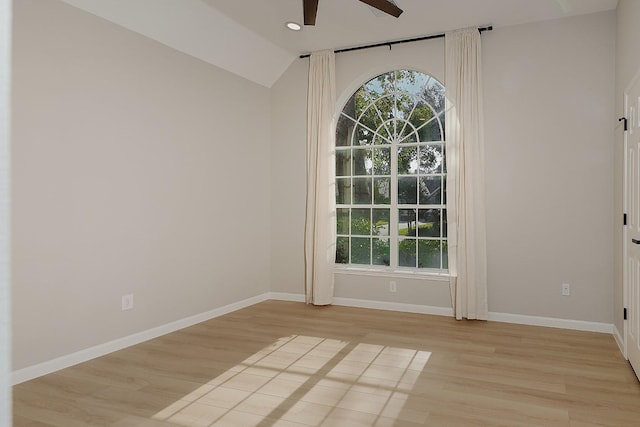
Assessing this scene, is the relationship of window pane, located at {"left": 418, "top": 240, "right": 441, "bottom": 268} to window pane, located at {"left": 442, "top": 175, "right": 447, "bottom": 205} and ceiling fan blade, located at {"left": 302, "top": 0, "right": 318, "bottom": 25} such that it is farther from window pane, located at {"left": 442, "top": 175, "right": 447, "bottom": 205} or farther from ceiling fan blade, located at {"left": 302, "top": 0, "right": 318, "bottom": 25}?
ceiling fan blade, located at {"left": 302, "top": 0, "right": 318, "bottom": 25}

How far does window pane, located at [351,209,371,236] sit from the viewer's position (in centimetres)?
578

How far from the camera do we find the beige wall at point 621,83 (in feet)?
11.9

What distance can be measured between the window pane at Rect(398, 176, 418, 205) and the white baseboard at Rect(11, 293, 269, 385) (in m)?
2.30

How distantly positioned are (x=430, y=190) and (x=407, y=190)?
0.89ft

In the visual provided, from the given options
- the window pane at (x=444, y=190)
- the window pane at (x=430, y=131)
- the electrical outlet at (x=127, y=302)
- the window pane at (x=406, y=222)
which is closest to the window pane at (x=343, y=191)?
the window pane at (x=406, y=222)

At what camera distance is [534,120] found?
482 cm

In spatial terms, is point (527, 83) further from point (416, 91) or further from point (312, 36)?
point (312, 36)

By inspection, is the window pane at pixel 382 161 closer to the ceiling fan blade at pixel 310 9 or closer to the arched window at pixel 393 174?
the arched window at pixel 393 174

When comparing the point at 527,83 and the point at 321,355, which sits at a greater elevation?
the point at 527,83

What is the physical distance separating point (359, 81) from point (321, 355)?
3.38m

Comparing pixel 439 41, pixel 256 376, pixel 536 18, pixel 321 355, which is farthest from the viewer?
pixel 439 41

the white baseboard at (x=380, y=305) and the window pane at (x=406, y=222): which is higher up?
the window pane at (x=406, y=222)

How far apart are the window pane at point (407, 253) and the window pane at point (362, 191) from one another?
65 cm

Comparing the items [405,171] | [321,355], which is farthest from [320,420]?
[405,171]
